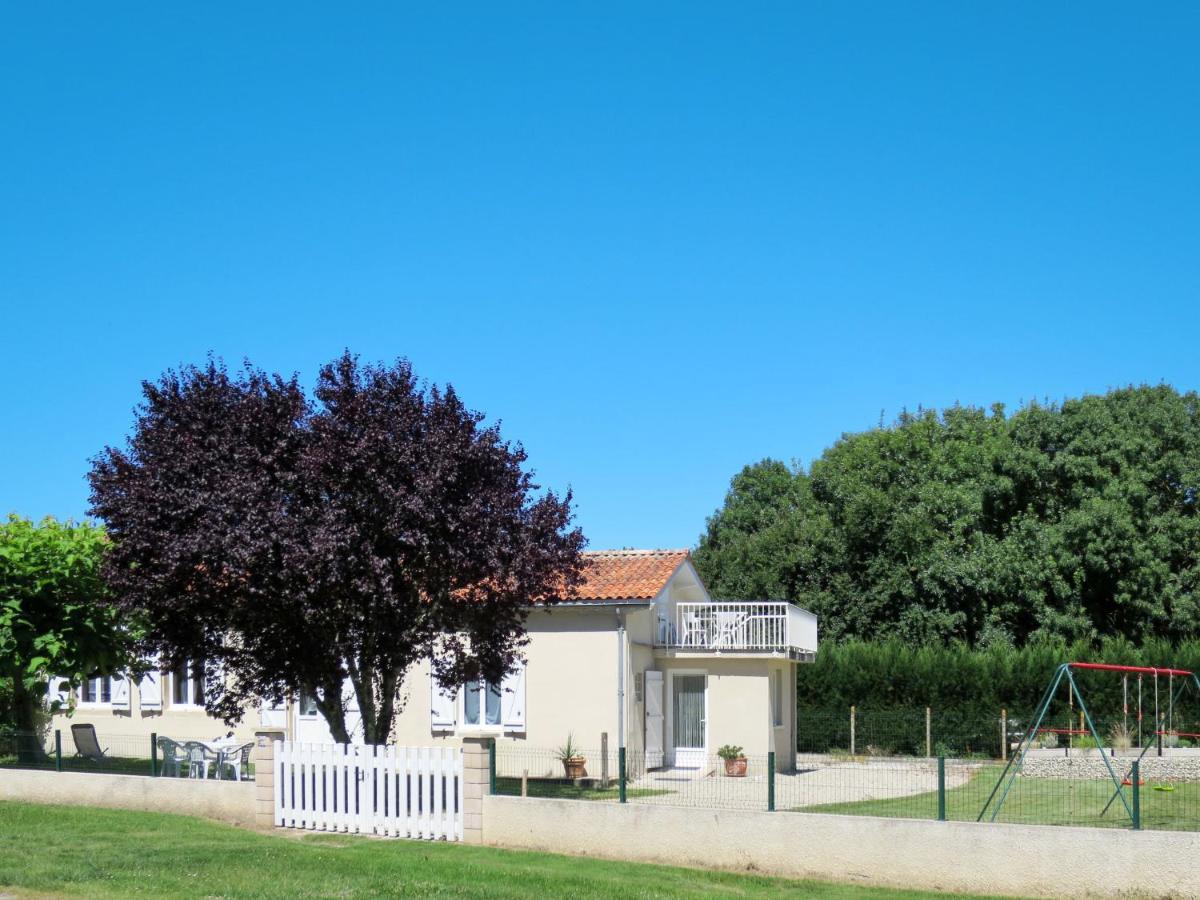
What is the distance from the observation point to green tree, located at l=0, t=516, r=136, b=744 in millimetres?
21031

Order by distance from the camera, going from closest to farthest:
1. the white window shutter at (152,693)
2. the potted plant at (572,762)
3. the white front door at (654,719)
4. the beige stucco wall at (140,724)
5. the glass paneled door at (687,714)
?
the potted plant at (572,762) < the white front door at (654,719) < the glass paneled door at (687,714) < the beige stucco wall at (140,724) < the white window shutter at (152,693)

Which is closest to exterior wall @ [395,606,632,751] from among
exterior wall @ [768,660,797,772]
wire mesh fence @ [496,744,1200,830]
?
wire mesh fence @ [496,744,1200,830]

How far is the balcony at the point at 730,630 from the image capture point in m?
27.3

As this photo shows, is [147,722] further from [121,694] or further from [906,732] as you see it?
[906,732]

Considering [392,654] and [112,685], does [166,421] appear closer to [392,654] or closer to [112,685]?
[392,654]

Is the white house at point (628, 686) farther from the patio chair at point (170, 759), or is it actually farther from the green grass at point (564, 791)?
the patio chair at point (170, 759)

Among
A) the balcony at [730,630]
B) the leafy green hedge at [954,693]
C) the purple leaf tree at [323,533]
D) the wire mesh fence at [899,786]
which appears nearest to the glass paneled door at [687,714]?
the wire mesh fence at [899,786]

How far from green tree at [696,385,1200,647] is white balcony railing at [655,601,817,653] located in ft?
36.9

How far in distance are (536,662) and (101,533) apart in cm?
861

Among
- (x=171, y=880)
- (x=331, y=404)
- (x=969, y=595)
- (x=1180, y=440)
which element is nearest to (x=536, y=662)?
(x=331, y=404)

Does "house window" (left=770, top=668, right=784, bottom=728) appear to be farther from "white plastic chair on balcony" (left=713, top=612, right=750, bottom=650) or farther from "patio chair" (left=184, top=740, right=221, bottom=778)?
"patio chair" (left=184, top=740, right=221, bottom=778)

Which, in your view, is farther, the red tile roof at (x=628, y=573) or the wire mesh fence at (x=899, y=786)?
the red tile roof at (x=628, y=573)

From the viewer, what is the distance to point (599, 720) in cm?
2583

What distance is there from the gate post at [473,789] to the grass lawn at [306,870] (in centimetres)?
38
